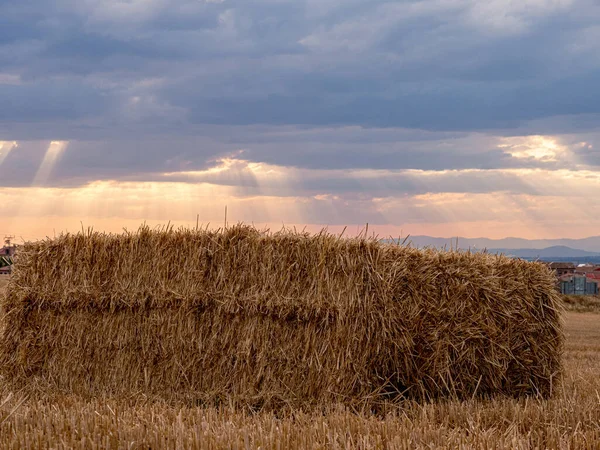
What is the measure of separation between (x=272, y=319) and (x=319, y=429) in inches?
92.1

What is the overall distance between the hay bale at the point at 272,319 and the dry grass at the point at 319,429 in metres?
0.65

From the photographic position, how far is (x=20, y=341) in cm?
905

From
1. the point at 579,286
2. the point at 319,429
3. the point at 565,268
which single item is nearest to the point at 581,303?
the point at 579,286

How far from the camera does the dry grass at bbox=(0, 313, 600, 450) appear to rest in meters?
4.92

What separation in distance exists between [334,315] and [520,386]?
2.72 metres

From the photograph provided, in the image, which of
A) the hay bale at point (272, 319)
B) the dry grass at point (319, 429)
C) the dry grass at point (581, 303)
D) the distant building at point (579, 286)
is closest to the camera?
the dry grass at point (319, 429)

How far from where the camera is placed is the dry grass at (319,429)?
16.1 ft

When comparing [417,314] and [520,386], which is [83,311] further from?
[520,386]

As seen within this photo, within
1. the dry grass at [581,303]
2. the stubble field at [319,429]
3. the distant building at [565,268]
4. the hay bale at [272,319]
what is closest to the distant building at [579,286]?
the distant building at [565,268]

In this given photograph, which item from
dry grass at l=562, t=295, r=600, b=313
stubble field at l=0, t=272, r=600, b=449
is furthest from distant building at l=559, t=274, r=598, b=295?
stubble field at l=0, t=272, r=600, b=449

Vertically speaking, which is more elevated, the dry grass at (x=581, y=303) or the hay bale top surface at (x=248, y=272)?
the hay bale top surface at (x=248, y=272)

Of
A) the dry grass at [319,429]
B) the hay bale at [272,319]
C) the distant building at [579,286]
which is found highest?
the hay bale at [272,319]

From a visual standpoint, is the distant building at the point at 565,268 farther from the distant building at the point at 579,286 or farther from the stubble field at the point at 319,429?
the stubble field at the point at 319,429

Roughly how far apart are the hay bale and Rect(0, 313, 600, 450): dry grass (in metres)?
0.65
